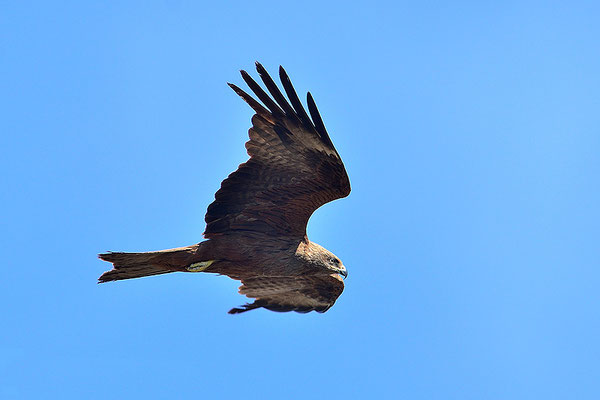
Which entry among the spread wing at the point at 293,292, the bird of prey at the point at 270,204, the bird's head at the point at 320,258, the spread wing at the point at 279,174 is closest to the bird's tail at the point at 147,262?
the bird of prey at the point at 270,204

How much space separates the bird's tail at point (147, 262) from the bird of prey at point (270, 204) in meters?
0.01

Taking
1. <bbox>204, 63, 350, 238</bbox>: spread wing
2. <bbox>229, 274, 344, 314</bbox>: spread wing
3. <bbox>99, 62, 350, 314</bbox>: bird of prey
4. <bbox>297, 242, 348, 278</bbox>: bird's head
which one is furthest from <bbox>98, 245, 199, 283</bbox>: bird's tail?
<bbox>229, 274, 344, 314</bbox>: spread wing

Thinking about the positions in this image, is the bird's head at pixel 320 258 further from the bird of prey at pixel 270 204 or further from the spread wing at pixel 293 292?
the spread wing at pixel 293 292

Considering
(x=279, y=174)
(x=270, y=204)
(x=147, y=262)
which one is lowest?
(x=147, y=262)

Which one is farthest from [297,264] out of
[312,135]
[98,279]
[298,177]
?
[98,279]

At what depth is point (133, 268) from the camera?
973 cm

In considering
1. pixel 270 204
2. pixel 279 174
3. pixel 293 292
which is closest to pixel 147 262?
pixel 270 204

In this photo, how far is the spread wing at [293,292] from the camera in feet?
37.1

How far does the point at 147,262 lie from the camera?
9.68 metres

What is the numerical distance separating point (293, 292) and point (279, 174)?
2.60m

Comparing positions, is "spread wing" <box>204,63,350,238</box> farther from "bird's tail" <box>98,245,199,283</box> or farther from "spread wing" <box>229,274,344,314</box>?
"spread wing" <box>229,274,344,314</box>

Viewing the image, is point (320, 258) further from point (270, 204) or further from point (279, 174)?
point (279, 174)

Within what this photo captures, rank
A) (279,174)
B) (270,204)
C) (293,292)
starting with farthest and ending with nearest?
1. (293,292)
2. (270,204)
3. (279,174)

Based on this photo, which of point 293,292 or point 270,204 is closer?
point 270,204
